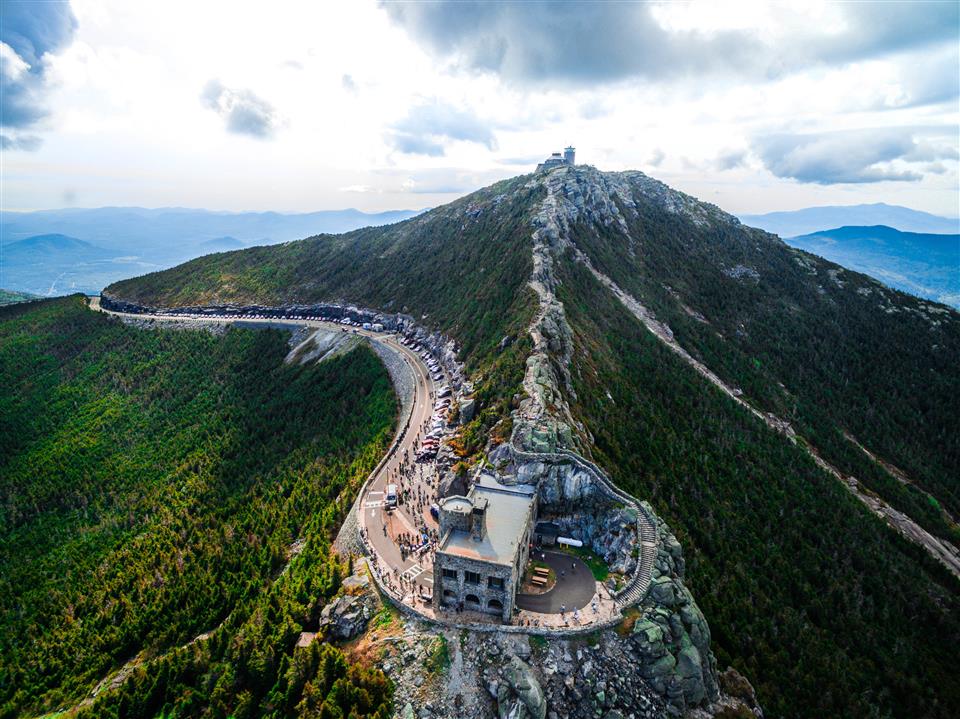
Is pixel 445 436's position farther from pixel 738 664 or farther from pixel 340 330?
pixel 340 330

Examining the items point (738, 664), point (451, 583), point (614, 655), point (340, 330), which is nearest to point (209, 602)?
point (451, 583)

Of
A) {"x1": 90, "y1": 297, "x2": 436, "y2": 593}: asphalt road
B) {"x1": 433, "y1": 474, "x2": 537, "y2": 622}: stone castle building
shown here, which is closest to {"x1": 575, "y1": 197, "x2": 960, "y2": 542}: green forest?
{"x1": 90, "y1": 297, "x2": 436, "y2": 593}: asphalt road

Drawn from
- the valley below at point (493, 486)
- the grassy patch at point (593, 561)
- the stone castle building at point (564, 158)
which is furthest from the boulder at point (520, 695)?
the stone castle building at point (564, 158)

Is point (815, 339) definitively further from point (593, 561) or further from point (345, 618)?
point (345, 618)

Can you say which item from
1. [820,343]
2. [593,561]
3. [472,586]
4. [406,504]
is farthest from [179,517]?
[820,343]

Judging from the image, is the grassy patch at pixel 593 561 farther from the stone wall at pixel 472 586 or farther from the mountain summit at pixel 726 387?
the mountain summit at pixel 726 387
